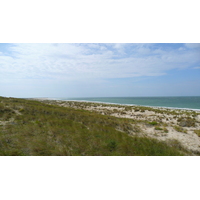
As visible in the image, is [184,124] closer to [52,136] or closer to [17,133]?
[52,136]

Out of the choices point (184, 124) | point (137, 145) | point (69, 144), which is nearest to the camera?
point (69, 144)

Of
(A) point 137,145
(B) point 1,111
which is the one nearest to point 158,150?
(A) point 137,145

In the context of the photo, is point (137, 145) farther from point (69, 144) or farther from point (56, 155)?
point (56, 155)

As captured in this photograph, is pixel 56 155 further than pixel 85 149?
No

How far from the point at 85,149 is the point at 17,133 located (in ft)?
11.9

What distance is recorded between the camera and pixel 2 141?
16.5 ft

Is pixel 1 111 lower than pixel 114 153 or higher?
higher

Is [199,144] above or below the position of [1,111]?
below

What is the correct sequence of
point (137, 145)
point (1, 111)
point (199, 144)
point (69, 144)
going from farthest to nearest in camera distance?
point (1, 111) → point (199, 144) → point (137, 145) → point (69, 144)

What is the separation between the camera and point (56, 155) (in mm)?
4422

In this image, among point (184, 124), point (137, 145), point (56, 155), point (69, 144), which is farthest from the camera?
point (184, 124)

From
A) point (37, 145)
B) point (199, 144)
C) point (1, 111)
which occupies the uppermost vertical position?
point (1, 111)

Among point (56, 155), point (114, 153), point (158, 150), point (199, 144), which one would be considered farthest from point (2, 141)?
point (199, 144)

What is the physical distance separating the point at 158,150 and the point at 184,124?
867 cm
